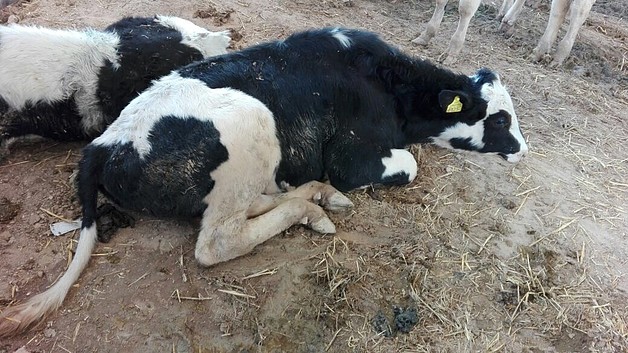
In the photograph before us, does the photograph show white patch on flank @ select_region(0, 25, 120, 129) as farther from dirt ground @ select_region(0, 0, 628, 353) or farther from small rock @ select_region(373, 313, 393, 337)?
small rock @ select_region(373, 313, 393, 337)

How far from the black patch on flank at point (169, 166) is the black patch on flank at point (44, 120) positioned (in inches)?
50.3

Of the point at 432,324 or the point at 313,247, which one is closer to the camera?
the point at 432,324

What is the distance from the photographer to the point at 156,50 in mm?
5062

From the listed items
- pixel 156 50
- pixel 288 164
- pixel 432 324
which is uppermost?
pixel 156 50

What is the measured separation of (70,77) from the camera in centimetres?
471

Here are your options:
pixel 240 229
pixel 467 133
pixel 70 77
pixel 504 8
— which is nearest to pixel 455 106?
pixel 467 133

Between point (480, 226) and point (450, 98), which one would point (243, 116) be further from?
point (480, 226)

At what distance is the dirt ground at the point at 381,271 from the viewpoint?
3.56 metres

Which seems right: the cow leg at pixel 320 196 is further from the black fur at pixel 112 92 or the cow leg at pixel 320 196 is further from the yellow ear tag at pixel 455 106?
the black fur at pixel 112 92

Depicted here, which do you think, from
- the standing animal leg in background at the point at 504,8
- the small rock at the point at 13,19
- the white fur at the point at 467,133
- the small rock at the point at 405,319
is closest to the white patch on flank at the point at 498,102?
the white fur at the point at 467,133

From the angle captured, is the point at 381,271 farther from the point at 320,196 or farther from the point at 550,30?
the point at 550,30

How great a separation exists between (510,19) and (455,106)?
14.7 feet

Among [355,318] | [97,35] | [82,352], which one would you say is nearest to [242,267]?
[355,318]

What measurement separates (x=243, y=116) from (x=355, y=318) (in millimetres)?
1619
